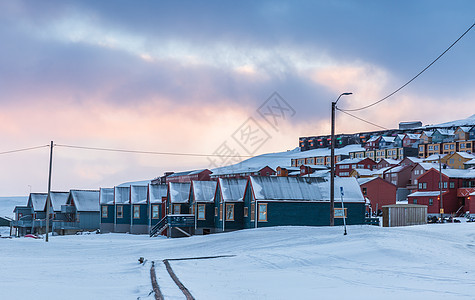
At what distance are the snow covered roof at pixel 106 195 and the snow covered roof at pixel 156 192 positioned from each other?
1153 centimetres

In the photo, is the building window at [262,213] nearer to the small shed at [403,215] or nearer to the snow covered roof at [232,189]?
the snow covered roof at [232,189]

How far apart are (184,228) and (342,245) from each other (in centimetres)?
3368

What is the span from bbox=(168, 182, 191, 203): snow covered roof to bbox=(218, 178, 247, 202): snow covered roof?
8081 mm

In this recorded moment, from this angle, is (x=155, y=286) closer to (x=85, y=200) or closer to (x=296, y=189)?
(x=296, y=189)

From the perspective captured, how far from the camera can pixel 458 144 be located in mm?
178375

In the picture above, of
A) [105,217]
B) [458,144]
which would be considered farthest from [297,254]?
[458,144]

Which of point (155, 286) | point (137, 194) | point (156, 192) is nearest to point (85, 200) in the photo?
point (137, 194)

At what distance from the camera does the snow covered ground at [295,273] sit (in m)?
15.9

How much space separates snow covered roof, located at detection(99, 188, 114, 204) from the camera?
248 ft

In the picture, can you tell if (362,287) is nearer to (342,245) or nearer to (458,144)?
(342,245)

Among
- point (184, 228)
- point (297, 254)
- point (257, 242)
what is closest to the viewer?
point (297, 254)

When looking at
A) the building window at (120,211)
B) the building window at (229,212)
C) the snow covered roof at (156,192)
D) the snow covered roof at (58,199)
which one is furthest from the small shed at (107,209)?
the building window at (229,212)

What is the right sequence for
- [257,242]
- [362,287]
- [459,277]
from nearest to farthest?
[362,287]
[459,277]
[257,242]

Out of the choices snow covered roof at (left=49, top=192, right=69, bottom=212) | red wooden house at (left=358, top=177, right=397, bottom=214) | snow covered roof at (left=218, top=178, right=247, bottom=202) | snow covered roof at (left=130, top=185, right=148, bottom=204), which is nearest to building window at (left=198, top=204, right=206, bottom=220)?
snow covered roof at (left=218, top=178, right=247, bottom=202)
